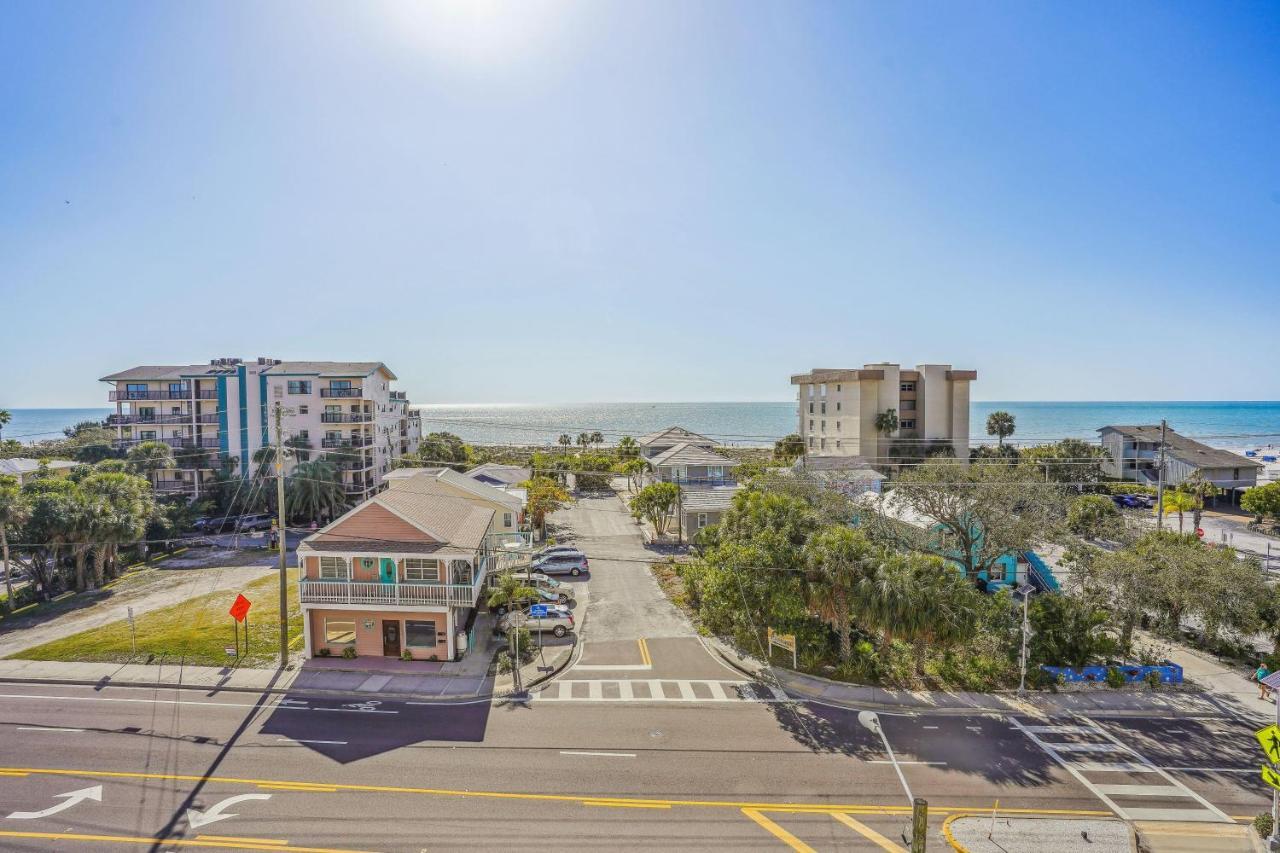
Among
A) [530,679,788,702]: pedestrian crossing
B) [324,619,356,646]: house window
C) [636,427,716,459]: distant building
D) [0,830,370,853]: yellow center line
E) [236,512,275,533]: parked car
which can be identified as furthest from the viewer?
[636,427,716,459]: distant building

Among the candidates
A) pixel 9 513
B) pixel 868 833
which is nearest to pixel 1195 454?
pixel 868 833

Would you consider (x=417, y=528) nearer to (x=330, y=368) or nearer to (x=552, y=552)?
(x=552, y=552)

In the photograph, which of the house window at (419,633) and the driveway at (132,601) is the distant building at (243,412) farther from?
the house window at (419,633)

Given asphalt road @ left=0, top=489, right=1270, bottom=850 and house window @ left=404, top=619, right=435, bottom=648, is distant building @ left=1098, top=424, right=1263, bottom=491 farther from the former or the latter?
house window @ left=404, top=619, right=435, bottom=648

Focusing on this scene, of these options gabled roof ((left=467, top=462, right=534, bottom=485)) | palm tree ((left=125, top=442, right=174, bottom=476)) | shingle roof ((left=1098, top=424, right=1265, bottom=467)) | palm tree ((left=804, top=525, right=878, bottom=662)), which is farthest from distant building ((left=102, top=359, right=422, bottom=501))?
shingle roof ((left=1098, top=424, right=1265, bottom=467))

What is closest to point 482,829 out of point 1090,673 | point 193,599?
point 1090,673

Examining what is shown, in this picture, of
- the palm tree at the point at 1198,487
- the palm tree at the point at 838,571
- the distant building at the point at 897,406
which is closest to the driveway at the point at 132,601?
the palm tree at the point at 838,571
